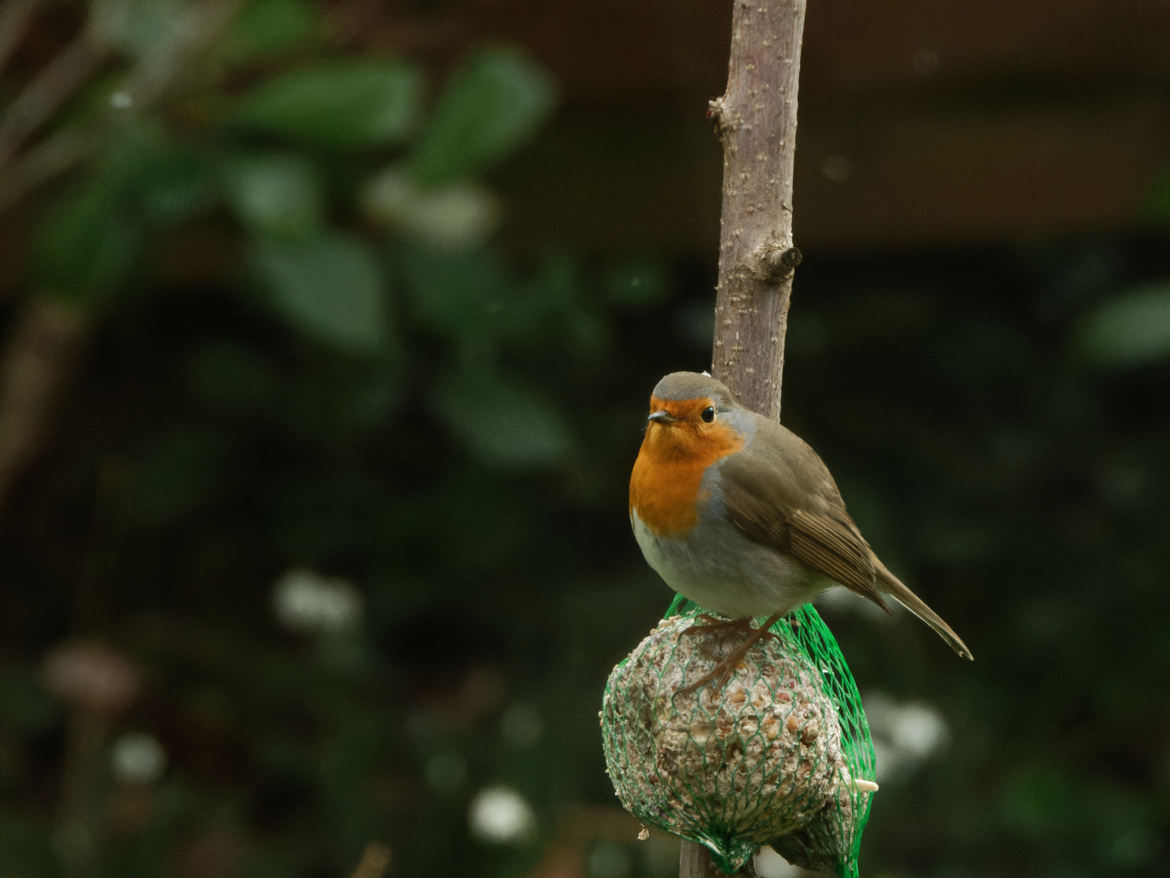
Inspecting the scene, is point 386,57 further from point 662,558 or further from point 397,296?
point 662,558

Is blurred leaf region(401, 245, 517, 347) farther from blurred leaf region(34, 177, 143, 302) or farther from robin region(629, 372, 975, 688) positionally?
robin region(629, 372, 975, 688)

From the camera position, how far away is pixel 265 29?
3838 mm

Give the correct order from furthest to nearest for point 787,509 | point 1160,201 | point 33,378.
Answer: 1. point 33,378
2. point 1160,201
3. point 787,509

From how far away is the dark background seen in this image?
3.88 m

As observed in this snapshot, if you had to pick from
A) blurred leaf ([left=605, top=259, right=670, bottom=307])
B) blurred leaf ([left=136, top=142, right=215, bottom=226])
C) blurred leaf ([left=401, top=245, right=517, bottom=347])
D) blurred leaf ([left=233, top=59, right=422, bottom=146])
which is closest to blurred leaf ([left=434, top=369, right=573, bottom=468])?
A: blurred leaf ([left=401, top=245, right=517, bottom=347])

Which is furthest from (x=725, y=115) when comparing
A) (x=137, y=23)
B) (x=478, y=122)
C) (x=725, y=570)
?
(x=137, y=23)

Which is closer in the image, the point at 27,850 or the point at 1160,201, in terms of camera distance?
the point at 1160,201

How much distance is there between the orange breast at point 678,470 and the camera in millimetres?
2533

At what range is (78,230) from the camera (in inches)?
146

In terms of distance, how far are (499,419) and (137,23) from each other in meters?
1.49

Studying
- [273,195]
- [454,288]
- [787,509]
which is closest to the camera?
[787,509]

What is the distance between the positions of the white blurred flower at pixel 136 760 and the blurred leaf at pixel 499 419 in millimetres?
1315

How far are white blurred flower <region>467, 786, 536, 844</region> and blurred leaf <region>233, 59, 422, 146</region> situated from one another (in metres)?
1.74

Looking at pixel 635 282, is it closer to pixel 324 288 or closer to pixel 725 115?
pixel 324 288
